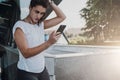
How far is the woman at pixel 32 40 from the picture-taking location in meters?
2.05

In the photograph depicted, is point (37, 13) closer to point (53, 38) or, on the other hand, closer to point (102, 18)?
point (53, 38)

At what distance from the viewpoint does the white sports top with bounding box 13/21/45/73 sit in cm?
217

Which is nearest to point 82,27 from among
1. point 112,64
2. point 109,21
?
Answer: point 109,21

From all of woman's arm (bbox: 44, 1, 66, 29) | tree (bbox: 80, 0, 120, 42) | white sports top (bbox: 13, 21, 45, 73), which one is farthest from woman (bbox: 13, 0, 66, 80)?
tree (bbox: 80, 0, 120, 42)

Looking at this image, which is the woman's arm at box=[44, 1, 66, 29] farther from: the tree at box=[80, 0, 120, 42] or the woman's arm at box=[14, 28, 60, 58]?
the tree at box=[80, 0, 120, 42]

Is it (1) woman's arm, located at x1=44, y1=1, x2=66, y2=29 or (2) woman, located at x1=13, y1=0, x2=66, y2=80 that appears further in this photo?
(1) woman's arm, located at x1=44, y1=1, x2=66, y2=29

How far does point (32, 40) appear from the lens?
2188 millimetres

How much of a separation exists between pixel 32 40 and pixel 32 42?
0.01m

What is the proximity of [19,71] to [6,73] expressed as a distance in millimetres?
1477

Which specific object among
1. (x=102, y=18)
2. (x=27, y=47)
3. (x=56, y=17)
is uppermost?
(x=56, y=17)

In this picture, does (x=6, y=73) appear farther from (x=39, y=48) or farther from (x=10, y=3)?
(x=39, y=48)

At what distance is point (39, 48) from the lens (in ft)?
6.62

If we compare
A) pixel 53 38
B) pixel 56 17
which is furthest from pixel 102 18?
pixel 53 38

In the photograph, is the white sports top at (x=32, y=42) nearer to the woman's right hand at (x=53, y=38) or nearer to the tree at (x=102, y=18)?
the woman's right hand at (x=53, y=38)
